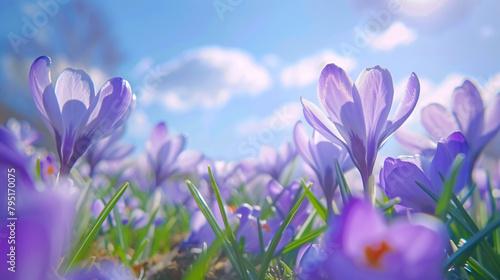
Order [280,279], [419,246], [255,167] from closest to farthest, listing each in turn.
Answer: [419,246] < [280,279] < [255,167]

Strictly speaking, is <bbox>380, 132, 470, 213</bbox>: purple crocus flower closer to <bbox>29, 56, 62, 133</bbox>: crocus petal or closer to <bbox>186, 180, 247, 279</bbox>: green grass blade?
<bbox>186, 180, 247, 279</bbox>: green grass blade

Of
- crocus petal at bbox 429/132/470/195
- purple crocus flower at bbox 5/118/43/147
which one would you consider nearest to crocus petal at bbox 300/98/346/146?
crocus petal at bbox 429/132/470/195

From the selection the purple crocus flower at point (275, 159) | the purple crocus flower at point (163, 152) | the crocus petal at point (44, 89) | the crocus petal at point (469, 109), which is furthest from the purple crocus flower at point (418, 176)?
the purple crocus flower at point (275, 159)

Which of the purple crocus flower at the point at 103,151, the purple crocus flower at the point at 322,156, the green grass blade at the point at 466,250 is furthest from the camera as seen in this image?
the purple crocus flower at the point at 103,151

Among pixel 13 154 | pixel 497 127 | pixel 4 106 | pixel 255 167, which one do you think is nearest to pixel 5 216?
pixel 13 154

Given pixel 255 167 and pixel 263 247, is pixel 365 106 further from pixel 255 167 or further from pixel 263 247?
pixel 255 167

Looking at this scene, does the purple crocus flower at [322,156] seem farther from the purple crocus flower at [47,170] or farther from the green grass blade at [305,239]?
the purple crocus flower at [47,170]
